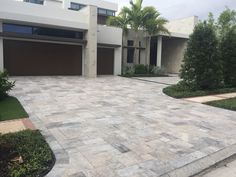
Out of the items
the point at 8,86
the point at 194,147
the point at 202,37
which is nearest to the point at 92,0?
the point at 202,37

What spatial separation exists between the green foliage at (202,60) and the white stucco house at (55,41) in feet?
24.2

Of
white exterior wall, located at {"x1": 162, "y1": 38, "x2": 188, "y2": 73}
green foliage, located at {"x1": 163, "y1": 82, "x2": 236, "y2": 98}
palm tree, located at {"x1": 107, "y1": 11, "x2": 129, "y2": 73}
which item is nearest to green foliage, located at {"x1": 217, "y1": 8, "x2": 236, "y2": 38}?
white exterior wall, located at {"x1": 162, "y1": 38, "x2": 188, "y2": 73}

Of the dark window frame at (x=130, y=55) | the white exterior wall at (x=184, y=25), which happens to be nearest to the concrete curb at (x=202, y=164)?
the dark window frame at (x=130, y=55)

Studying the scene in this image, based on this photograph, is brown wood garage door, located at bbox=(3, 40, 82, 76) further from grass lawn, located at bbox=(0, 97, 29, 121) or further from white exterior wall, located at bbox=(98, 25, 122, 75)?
grass lawn, located at bbox=(0, 97, 29, 121)

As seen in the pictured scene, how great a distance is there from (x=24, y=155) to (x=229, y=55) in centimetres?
1194

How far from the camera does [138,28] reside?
63.1ft

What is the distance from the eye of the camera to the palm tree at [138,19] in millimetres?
18312

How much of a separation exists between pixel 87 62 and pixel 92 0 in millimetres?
14993

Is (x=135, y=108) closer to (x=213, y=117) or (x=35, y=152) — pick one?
(x=213, y=117)

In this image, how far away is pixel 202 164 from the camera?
3736mm

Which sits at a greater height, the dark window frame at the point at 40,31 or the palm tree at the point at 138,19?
the palm tree at the point at 138,19

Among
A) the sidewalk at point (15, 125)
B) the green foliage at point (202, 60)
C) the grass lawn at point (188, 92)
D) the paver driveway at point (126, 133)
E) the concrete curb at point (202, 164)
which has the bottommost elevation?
the concrete curb at point (202, 164)

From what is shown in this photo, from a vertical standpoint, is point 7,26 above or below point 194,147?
above

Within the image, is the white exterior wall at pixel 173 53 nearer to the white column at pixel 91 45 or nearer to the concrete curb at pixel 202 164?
the white column at pixel 91 45
